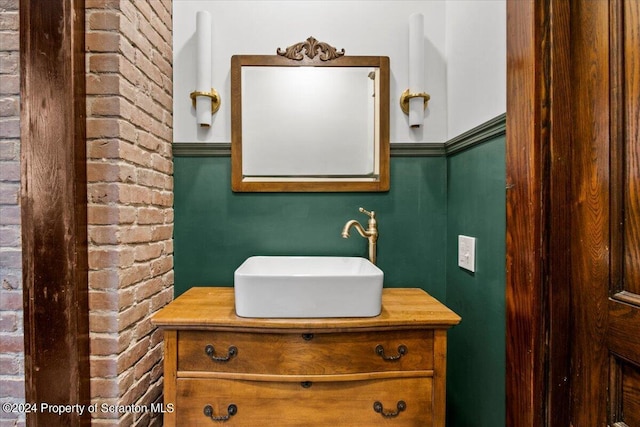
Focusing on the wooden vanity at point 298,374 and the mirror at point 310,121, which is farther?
the mirror at point 310,121

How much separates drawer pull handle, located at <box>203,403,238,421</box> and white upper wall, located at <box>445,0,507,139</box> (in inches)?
46.5

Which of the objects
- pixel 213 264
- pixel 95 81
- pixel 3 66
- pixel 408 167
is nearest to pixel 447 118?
pixel 408 167

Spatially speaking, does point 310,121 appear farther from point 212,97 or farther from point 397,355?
point 397,355

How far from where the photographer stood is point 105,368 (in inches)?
38.4

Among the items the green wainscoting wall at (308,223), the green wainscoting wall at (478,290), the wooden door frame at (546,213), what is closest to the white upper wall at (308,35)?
the green wainscoting wall at (308,223)

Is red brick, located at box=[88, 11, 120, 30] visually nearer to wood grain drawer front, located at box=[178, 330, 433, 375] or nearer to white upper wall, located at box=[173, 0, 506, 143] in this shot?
white upper wall, located at box=[173, 0, 506, 143]

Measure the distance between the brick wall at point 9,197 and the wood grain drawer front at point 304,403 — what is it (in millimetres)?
623

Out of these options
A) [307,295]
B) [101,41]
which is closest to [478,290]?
[307,295]

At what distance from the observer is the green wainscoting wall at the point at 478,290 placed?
968 millimetres

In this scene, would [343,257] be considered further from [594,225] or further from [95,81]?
[95,81]

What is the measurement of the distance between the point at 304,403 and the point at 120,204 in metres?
0.82

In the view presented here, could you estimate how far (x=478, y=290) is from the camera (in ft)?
3.58

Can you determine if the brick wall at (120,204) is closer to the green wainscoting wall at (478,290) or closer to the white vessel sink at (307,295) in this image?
the white vessel sink at (307,295)

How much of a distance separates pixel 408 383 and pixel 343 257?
1.74 ft
